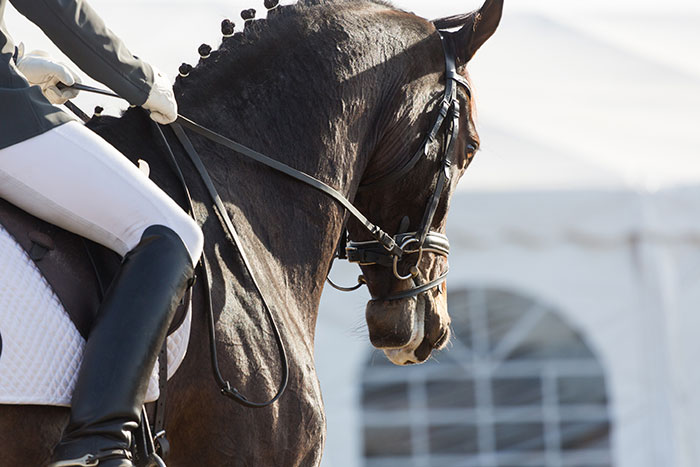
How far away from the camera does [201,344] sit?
239 cm

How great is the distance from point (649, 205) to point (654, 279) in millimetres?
600

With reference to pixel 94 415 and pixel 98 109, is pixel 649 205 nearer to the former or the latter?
pixel 98 109

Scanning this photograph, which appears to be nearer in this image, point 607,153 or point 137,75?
point 137,75

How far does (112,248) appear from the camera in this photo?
7.39ft

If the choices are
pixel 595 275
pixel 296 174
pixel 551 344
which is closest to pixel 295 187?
pixel 296 174

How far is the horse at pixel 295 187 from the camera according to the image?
2418 millimetres

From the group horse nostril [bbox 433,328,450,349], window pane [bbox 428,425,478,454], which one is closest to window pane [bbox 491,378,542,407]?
window pane [bbox 428,425,478,454]

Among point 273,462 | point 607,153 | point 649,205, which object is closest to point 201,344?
point 273,462

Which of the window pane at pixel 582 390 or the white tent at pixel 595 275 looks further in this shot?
the window pane at pixel 582 390

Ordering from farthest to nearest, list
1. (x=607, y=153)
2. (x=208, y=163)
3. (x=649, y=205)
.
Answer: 1. (x=607, y=153)
2. (x=649, y=205)
3. (x=208, y=163)

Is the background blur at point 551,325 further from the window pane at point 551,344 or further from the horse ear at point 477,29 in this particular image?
the horse ear at point 477,29

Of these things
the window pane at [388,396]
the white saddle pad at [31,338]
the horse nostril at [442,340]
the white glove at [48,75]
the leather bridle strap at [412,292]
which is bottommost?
the white saddle pad at [31,338]

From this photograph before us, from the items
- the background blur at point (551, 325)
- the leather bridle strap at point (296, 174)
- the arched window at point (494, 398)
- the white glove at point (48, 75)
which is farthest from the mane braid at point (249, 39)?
the arched window at point (494, 398)

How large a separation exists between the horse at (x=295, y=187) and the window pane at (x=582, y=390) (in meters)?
5.47
